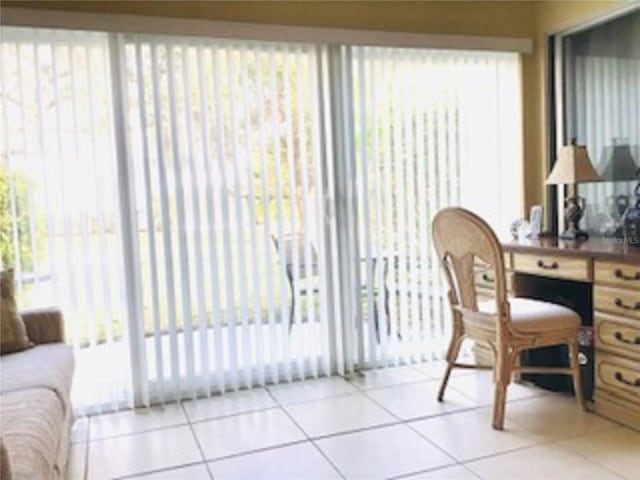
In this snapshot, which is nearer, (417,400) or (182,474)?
(182,474)

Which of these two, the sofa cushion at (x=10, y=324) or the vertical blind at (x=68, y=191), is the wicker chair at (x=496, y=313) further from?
the sofa cushion at (x=10, y=324)

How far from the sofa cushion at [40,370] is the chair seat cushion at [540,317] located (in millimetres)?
1842

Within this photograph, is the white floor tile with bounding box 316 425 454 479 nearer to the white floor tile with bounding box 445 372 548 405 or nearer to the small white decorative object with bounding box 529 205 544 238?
the white floor tile with bounding box 445 372 548 405

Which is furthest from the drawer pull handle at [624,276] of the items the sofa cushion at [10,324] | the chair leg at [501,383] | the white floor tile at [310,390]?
the sofa cushion at [10,324]

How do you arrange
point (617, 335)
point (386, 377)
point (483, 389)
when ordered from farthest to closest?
point (386, 377) → point (483, 389) → point (617, 335)

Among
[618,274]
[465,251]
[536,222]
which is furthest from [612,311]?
[536,222]

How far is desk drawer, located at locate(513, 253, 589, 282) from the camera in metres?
2.72

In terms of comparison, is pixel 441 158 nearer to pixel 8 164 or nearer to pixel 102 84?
pixel 102 84

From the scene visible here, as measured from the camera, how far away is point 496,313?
267 cm

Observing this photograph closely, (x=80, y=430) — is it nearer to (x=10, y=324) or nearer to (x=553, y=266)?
(x=10, y=324)

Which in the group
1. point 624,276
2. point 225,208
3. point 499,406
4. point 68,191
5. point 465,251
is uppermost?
point 68,191

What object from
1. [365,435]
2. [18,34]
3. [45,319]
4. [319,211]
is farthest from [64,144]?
[365,435]

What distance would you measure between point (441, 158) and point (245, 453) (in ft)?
6.68

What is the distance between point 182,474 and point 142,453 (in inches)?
11.8
